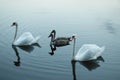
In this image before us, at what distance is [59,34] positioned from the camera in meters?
13.6

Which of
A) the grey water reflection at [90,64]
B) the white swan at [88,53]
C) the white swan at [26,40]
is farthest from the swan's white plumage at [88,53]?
the white swan at [26,40]

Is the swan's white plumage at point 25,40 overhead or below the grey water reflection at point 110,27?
below

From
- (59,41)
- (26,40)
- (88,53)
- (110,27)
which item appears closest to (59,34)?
(59,41)

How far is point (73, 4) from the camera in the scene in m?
21.7

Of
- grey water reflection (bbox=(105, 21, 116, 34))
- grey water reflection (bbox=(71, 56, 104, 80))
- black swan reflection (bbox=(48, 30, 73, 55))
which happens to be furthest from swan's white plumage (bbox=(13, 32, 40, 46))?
grey water reflection (bbox=(105, 21, 116, 34))

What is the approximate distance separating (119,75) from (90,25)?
20.5 feet

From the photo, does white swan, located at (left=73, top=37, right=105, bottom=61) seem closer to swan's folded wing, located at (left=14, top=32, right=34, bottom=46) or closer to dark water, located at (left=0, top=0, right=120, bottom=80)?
dark water, located at (left=0, top=0, right=120, bottom=80)

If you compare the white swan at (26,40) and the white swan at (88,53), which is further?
the white swan at (26,40)

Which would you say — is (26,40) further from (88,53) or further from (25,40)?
(88,53)

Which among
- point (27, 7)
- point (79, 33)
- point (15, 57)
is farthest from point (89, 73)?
point (27, 7)

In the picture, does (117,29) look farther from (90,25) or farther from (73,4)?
(73,4)

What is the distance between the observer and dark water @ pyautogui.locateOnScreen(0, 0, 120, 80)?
9.20 metres

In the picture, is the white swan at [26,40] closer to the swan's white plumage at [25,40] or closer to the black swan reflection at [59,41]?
the swan's white plumage at [25,40]

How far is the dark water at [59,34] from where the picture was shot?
920cm
